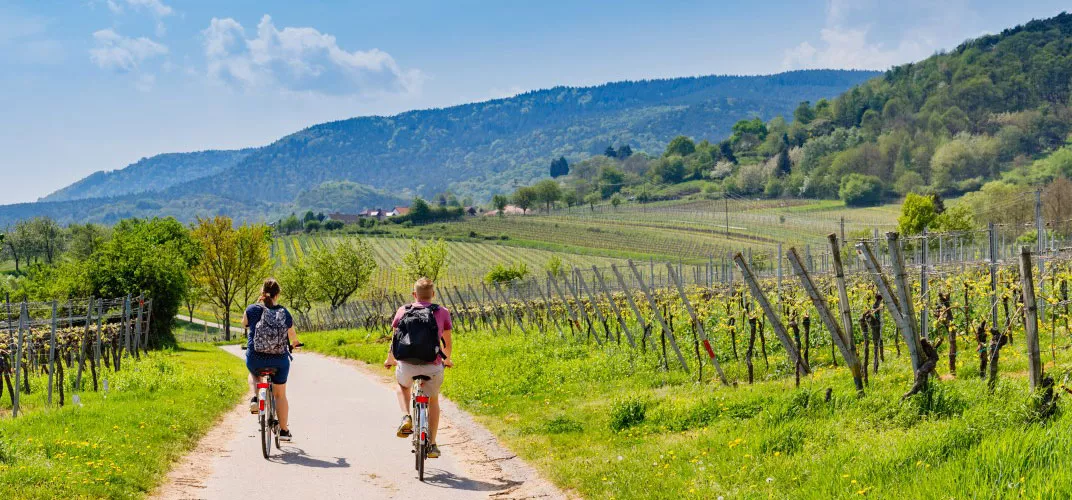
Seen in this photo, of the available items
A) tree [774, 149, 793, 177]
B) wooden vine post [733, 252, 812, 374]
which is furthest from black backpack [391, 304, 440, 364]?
tree [774, 149, 793, 177]

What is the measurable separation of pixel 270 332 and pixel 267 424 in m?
0.99

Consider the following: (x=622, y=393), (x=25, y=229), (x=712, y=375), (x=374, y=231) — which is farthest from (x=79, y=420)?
(x=374, y=231)

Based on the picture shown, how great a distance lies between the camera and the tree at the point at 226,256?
51062 millimetres

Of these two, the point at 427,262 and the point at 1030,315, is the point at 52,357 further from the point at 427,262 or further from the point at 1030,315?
the point at 427,262

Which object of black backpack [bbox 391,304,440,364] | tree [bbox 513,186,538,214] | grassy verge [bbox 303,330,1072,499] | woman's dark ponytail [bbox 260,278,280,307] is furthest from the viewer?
tree [bbox 513,186,538,214]

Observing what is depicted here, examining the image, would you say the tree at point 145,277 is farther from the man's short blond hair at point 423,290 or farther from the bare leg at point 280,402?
the man's short blond hair at point 423,290

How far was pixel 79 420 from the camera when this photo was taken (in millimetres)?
10828

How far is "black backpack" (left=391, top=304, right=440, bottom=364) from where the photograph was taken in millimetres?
8523

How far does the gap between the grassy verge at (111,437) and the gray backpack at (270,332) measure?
1.48m

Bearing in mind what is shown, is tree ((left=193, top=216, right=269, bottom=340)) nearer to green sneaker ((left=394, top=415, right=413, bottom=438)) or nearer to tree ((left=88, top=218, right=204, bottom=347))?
tree ((left=88, top=218, right=204, bottom=347))

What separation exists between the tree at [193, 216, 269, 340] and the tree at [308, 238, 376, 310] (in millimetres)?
7923

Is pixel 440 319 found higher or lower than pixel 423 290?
lower

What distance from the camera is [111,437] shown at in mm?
9609

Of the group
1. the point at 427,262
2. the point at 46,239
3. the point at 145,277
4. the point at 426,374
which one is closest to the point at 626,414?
the point at 426,374
